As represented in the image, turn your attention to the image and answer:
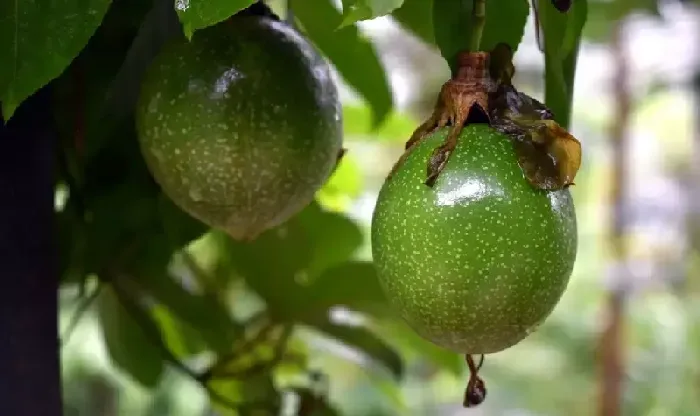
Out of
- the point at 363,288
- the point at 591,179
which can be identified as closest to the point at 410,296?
the point at 363,288

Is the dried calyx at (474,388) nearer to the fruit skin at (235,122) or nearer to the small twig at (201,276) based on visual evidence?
the fruit skin at (235,122)

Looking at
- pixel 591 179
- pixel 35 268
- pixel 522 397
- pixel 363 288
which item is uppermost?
pixel 35 268

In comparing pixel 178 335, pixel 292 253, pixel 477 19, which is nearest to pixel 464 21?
pixel 477 19

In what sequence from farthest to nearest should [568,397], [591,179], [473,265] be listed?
[591,179]
[568,397]
[473,265]

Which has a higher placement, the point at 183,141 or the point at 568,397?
the point at 183,141

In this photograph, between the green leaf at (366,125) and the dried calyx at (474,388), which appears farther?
the green leaf at (366,125)

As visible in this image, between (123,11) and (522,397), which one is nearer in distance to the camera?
(123,11)

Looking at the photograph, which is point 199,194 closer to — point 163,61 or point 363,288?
point 163,61

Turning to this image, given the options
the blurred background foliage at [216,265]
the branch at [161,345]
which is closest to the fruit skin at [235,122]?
the blurred background foliage at [216,265]
